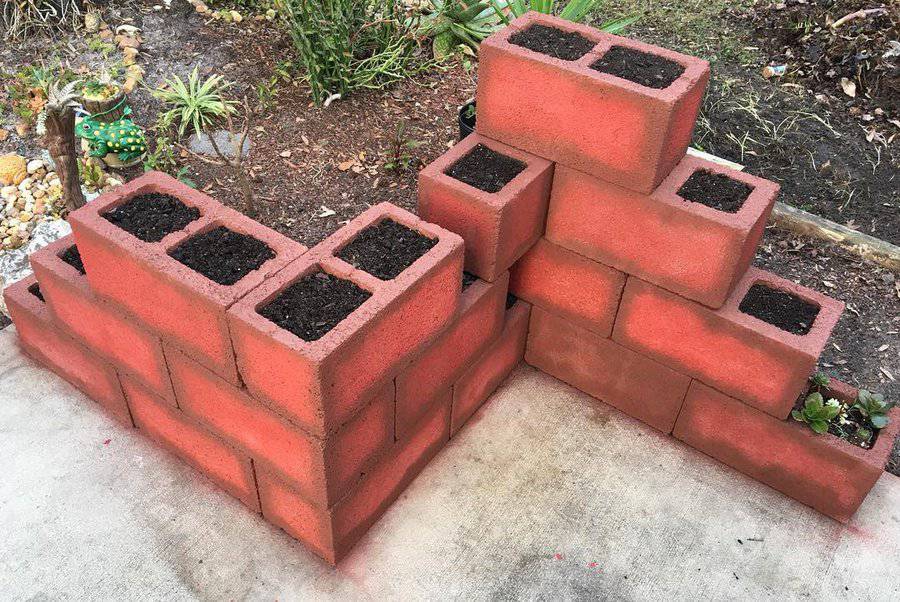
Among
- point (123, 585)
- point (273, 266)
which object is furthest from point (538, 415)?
point (123, 585)

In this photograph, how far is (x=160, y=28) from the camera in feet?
17.4

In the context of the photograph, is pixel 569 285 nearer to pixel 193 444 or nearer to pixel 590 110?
pixel 590 110

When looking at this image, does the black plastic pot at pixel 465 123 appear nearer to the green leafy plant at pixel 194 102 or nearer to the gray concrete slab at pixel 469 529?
the green leafy plant at pixel 194 102

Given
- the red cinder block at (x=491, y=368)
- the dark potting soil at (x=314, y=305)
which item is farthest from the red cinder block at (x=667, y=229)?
the dark potting soil at (x=314, y=305)

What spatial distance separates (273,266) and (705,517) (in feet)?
6.30

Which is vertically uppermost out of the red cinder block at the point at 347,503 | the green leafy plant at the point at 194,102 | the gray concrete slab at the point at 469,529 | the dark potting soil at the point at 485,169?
the dark potting soil at the point at 485,169

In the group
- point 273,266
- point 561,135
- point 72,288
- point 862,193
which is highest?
point 561,135

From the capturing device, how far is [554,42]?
3.03 meters

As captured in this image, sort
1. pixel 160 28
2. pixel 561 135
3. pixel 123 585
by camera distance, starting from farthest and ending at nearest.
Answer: pixel 160 28, pixel 561 135, pixel 123 585

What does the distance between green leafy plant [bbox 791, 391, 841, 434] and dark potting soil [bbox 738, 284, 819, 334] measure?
0.28m

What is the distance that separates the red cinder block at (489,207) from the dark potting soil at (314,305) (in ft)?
1.96

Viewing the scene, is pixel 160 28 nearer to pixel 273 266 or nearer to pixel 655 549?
pixel 273 266

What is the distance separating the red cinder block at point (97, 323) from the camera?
2.79 meters

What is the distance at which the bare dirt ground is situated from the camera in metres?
3.99
